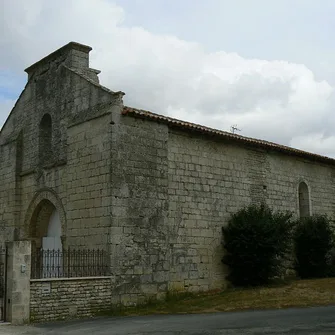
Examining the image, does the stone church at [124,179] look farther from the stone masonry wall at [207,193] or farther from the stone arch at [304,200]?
the stone arch at [304,200]

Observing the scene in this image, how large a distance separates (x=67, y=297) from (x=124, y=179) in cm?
372

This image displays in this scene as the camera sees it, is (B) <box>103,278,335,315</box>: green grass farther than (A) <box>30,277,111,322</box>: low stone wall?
Yes

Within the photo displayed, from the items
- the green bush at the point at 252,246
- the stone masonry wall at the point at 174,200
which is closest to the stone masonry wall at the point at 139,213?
the stone masonry wall at the point at 174,200

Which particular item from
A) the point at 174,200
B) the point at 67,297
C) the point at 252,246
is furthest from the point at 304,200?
the point at 67,297

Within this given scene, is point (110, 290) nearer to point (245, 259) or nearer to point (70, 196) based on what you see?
point (70, 196)

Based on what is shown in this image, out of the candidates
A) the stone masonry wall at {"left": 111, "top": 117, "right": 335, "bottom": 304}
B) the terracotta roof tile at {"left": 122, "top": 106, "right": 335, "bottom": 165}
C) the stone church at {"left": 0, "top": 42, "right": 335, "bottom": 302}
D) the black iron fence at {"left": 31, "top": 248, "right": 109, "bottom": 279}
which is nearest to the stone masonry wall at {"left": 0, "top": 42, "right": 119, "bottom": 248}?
the stone church at {"left": 0, "top": 42, "right": 335, "bottom": 302}

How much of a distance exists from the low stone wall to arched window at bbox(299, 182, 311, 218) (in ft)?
35.5

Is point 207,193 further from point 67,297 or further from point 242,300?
point 67,297

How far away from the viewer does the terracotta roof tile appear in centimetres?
1563

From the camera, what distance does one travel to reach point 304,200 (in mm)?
22125

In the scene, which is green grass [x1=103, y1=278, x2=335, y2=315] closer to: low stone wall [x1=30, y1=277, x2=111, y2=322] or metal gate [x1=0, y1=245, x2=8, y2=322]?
low stone wall [x1=30, y1=277, x2=111, y2=322]

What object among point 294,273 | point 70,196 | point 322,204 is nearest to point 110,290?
point 70,196

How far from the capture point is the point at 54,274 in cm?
1491

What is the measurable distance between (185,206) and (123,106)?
3.85 m
